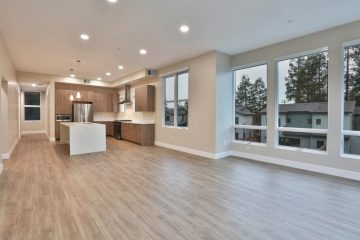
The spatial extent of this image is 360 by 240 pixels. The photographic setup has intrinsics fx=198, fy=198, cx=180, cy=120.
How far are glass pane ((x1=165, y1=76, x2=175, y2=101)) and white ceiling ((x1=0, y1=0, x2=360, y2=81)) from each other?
136 centimetres

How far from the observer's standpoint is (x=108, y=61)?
6.64m

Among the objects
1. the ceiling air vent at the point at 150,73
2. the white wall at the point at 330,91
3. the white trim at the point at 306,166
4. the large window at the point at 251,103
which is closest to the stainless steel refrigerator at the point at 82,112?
the ceiling air vent at the point at 150,73

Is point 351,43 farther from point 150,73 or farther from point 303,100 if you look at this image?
point 150,73

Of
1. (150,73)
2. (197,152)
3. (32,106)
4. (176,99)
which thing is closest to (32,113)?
(32,106)

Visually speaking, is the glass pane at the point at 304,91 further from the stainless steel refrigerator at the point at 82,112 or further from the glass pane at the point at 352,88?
the stainless steel refrigerator at the point at 82,112

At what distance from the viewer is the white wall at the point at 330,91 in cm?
395

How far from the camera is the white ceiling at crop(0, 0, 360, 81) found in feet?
10.6

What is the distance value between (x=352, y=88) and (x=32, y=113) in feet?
48.3

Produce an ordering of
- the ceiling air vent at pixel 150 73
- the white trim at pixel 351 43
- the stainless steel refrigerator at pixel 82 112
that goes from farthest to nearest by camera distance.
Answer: the stainless steel refrigerator at pixel 82 112 → the ceiling air vent at pixel 150 73 → the white trim at pixel 351 43

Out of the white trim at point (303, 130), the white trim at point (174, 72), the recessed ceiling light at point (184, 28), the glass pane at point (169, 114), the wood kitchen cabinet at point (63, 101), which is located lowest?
the white trim at point (303, 130)

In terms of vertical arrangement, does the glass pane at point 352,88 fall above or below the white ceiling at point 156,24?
below

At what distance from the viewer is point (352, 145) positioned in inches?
155

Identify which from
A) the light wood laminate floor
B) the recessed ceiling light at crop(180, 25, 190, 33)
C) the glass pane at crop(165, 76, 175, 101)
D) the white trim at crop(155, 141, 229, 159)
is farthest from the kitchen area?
the recessed ceiling light at crop(180, 25, 190, 33)

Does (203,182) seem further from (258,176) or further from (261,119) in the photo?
(261,119)
